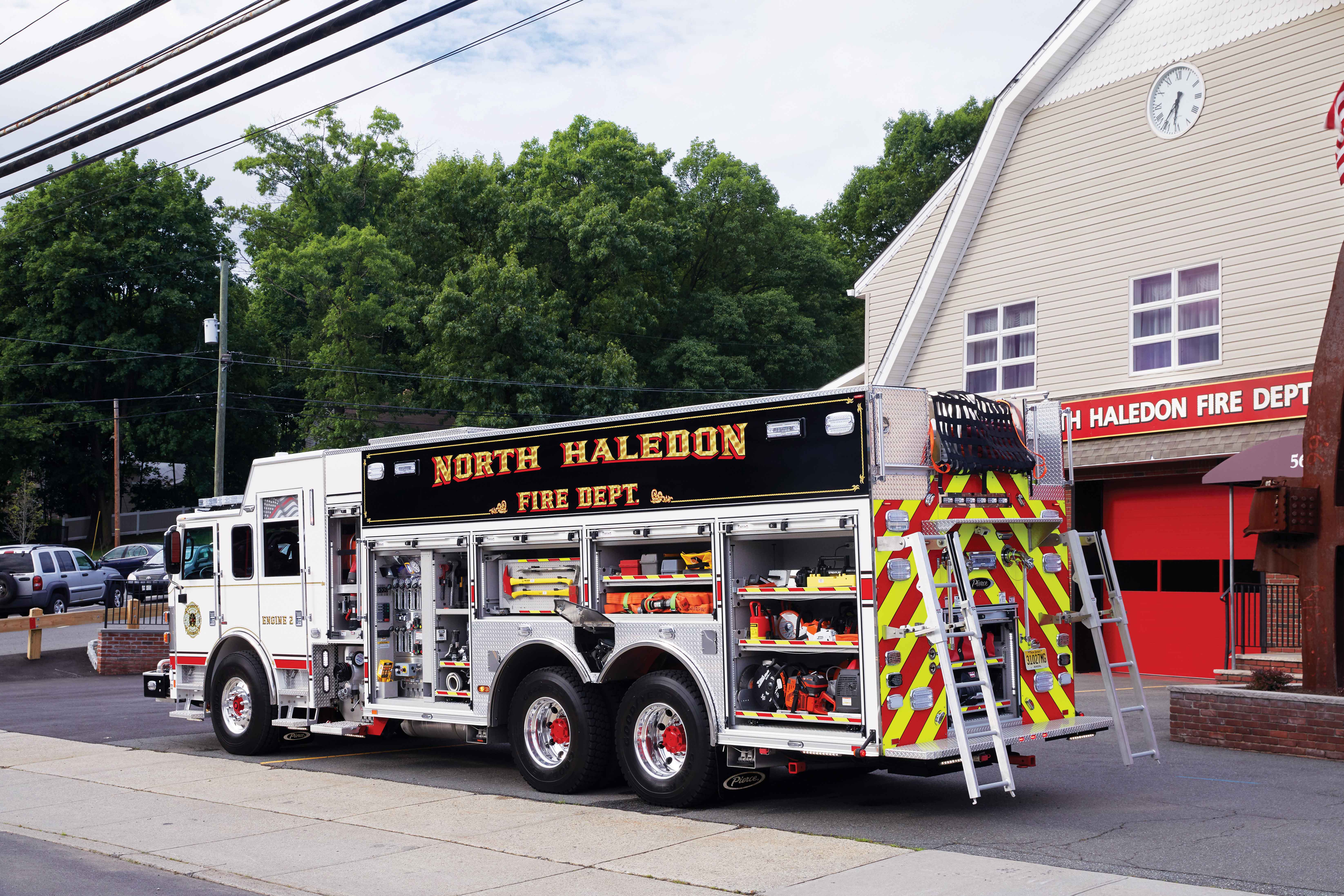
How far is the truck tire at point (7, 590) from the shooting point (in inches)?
1208

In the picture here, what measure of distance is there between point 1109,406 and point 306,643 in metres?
11.7

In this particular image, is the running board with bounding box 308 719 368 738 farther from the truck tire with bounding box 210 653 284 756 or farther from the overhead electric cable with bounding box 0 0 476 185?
the overhead electric cable with bounding box 0 0 476 185

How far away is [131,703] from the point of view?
65.2 ft

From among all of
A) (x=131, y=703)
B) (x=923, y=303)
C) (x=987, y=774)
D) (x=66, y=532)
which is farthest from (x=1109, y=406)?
(x=66, y=532)

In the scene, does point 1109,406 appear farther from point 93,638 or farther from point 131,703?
point 93,638

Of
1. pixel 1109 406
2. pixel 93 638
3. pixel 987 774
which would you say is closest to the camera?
pixel 987 774

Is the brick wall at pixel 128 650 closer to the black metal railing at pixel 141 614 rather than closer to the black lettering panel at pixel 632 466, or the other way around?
the black metal railing at pixel 141 614

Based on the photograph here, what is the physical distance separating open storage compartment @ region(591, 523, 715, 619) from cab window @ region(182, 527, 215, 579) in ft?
18.8

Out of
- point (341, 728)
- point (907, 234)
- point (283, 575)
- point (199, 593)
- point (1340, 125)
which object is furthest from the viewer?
point (907, 234)

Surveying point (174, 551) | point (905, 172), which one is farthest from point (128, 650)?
point (905, 172)

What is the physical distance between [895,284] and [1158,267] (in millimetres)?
5641

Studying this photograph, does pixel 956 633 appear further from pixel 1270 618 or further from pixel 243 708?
pixel 1270 618

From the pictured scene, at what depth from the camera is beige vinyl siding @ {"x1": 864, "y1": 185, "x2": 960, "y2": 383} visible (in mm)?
23094

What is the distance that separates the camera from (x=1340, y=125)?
15.1m
